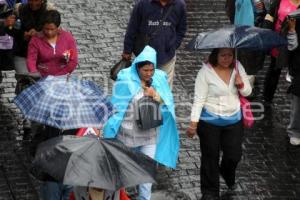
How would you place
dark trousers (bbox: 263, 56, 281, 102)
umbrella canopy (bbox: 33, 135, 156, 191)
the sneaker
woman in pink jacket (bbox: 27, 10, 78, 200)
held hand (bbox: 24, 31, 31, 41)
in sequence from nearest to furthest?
umbrella canopy (bbox: 33, 135, 156, 191) → woman in pink jacket (bbox: 27, 10, 78, 200) → held hand (bbox: 24, 31, 31, 41) → the sneaker → dark trousers (bbox: 263, 56, 281, 102)

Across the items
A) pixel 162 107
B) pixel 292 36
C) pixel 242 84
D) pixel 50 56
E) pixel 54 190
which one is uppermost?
pixel 292 36

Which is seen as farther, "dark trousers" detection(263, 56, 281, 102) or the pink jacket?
"dark trousers" detection(263, 56, 281, 102)

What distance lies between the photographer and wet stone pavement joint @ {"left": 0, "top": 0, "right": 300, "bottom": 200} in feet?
33.2

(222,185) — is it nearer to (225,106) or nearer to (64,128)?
(225,106)

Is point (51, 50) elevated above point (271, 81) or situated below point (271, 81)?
above

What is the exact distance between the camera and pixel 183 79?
13062 millimetres

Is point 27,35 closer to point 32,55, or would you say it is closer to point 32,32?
point 32,32

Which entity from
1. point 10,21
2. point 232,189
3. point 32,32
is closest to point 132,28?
point 32,32

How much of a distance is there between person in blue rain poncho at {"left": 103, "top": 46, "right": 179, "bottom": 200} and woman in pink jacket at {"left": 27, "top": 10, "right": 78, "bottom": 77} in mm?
1428

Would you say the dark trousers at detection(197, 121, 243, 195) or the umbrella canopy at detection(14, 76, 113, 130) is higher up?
the umbrella canopy at detection(14, 76, 113, 130)

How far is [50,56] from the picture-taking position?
10.4m

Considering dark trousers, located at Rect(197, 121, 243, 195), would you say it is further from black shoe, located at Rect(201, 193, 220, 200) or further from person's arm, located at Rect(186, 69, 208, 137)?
person's arm, located at Rect(186, 69, 208, 137)

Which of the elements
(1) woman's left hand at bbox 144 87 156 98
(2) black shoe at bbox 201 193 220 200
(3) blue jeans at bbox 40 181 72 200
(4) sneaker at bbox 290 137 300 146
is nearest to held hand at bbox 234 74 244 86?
(1) woman's left hand at bbox 144 87 156 98

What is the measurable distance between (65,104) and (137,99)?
1.10 meters
